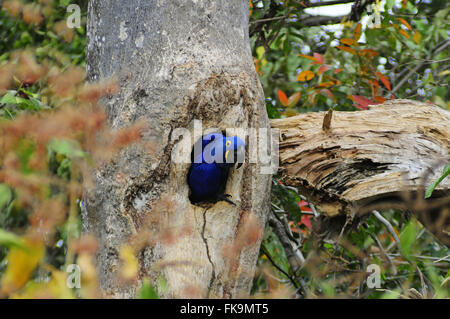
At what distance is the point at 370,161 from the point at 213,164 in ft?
3.07

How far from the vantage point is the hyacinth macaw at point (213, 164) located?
2.72m

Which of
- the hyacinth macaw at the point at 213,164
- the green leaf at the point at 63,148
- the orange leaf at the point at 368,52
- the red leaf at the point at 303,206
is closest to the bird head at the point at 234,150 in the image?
the hyacinth macaw at the point at 213,164

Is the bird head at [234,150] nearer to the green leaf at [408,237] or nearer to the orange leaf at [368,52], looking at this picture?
the green leaf at [408,237]

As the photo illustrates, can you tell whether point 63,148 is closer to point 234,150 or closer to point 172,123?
point 172,123

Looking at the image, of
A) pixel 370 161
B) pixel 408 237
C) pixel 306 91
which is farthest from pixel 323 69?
pixel 408 237

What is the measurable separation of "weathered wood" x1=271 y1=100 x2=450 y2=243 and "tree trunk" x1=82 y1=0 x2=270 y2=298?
12.2 inches

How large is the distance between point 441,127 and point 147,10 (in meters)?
1.92

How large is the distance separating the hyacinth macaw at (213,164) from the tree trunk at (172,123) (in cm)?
7

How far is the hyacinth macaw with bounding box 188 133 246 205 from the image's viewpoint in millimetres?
2719

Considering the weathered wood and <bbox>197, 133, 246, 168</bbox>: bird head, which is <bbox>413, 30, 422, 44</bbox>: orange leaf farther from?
<bbox>197, 133, 246, 168</bbox>: bird head

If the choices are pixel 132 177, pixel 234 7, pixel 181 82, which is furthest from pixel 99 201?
pixel 234 7

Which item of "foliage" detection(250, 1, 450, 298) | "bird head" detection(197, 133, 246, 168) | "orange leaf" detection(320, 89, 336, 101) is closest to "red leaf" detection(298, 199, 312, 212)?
"foliage" detection(250, 1, 450, 298)

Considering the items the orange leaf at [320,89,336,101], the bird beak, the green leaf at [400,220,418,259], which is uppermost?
the green leaf at [400,220,418,259]
